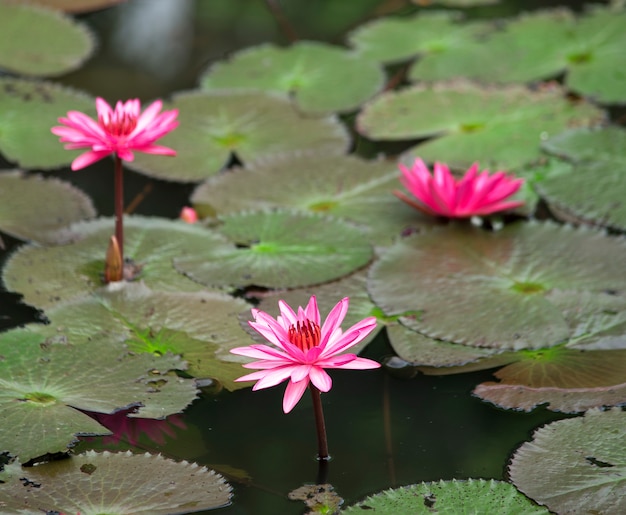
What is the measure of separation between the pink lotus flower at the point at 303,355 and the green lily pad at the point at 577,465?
1.42ft

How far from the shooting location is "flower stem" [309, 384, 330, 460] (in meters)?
1.73

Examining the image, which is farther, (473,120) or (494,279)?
(473,120)

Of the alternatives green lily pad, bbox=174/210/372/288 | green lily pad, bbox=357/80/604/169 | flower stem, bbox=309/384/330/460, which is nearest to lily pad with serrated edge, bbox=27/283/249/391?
green lily pad, bbox=174/210/372/288

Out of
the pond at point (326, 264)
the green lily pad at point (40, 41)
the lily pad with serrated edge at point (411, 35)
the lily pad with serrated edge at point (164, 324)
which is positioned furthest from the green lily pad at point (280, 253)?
the green lily pad at point (40, 41)

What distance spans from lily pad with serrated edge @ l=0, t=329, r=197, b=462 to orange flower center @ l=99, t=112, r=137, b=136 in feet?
1.84

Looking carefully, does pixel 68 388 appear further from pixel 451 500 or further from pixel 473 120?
pixel 473 120

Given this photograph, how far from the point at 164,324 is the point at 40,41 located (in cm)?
215

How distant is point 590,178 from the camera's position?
2896mm

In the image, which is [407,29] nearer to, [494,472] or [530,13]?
[530,13]

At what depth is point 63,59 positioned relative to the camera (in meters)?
3.81

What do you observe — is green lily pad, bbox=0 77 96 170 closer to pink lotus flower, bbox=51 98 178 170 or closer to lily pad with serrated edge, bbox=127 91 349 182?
lily pad with serrated edge, bbox=127 91 349 182

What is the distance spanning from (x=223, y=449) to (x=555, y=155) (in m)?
1.74

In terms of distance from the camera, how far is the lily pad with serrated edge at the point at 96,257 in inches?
96.3

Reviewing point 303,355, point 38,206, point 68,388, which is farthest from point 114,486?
point 38,206
